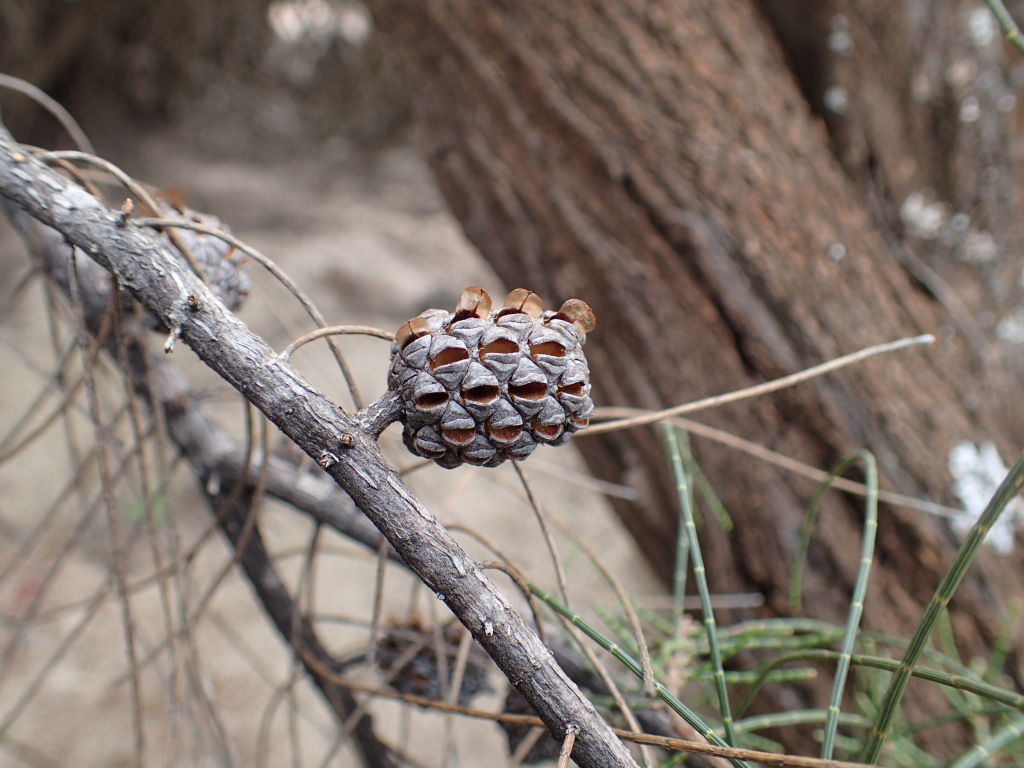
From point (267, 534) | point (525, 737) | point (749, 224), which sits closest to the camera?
point (525, 737)

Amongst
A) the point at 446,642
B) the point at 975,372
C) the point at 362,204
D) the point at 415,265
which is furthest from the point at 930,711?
the point at 362,204

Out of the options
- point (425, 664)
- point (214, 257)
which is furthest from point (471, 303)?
point (425, 664)

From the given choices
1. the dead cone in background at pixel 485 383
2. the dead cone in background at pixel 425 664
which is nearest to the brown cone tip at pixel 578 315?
the dead cone in background at pixel 485 383

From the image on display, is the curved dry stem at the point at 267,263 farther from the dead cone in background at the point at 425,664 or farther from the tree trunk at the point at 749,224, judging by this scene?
the tree trunk at the point at 749,224

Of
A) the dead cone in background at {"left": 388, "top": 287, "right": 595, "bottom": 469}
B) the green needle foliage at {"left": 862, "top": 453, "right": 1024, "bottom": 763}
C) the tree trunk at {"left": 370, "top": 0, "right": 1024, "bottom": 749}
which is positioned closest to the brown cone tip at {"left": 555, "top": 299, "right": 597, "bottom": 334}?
the dead cone in background at {"left": 388, "top": 287, "right": 595, "bottom": 469}

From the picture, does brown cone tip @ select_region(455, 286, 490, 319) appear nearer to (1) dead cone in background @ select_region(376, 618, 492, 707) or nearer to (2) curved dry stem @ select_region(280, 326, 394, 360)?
(2) curved dry stem @ select_region(280, 326, 394, 360)

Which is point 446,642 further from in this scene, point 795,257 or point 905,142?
point 905,142

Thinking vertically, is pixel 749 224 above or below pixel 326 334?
above

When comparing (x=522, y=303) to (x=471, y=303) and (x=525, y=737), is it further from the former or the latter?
(x=525, y=737)
